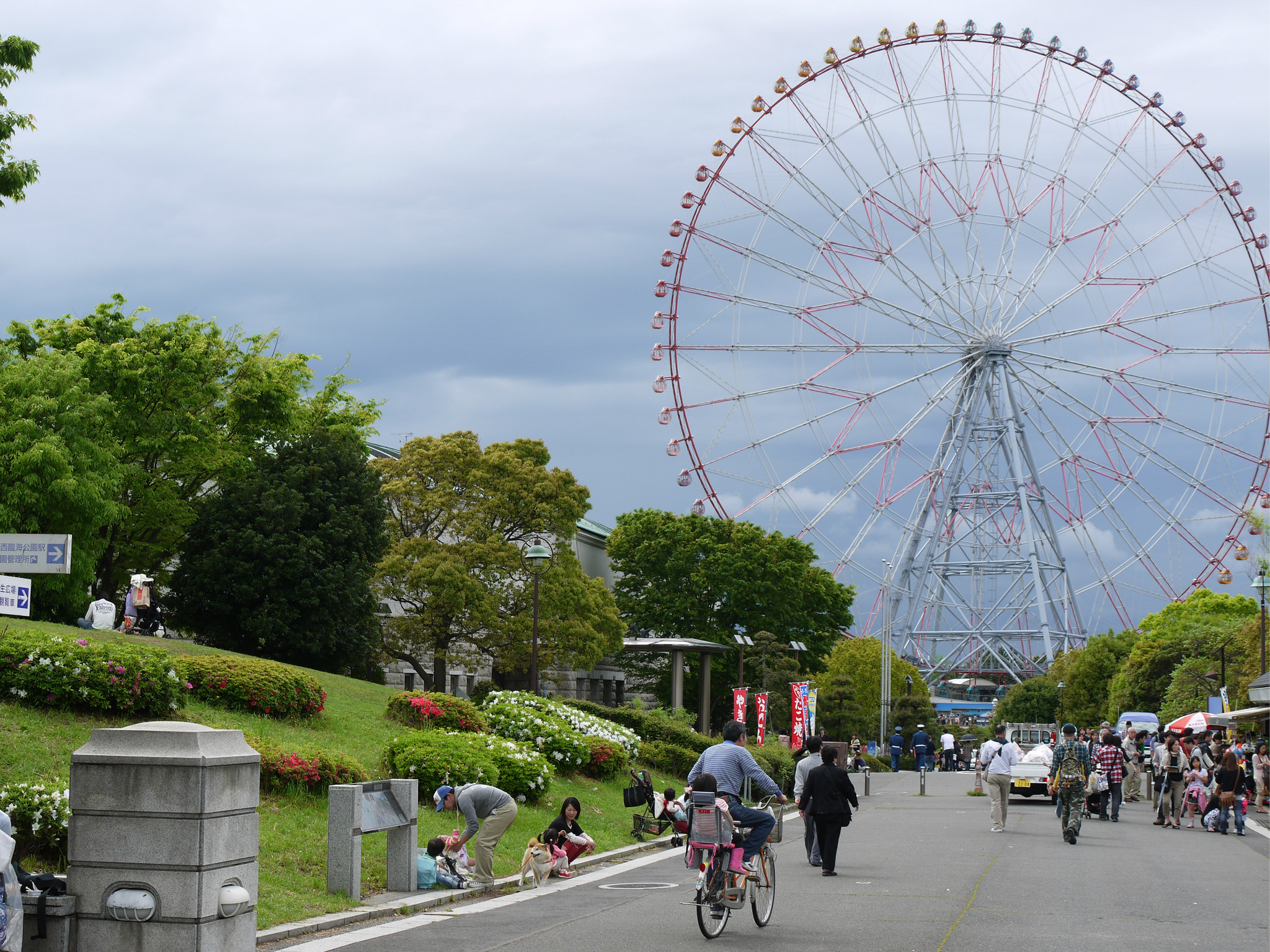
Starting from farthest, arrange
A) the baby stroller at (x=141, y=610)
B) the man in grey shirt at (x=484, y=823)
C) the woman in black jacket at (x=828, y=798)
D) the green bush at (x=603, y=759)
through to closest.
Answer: the baby stroller at (x=141, y=610)
the green bush at (x=603, y=759)
the woman in black jacket at (x=828, y=798)
the man in grey shirt at (x=484, y=823)

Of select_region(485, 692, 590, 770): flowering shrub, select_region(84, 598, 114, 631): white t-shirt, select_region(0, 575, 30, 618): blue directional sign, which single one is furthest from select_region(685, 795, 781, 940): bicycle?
select_region(84, 598, 114, 631): white t-shirt

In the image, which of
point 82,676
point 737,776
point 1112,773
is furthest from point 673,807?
point 1112,773

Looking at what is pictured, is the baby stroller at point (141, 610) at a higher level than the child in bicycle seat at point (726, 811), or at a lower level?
higher

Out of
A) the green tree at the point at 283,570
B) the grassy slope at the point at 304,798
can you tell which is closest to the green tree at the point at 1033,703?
the green tree at the point at 283,570

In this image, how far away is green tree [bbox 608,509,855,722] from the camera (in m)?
62.6

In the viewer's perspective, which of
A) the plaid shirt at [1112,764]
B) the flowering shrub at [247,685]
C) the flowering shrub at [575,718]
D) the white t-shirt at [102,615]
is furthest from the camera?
the white t-shirt at [102,615]

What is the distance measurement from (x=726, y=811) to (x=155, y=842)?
4815mm

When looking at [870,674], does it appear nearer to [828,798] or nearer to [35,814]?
[828,798]

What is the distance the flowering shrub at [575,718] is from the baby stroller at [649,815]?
4.02 m

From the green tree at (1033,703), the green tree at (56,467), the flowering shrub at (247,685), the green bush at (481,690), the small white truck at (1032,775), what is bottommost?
the green tree at (1033,703)

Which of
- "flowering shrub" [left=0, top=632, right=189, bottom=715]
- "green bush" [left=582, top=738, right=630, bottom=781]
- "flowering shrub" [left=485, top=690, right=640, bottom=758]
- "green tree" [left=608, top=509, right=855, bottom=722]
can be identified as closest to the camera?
"flowering shrub" [left=0, top=632, right=189, bottom=715]

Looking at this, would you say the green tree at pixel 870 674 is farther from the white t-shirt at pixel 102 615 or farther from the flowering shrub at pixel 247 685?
the flowering shrub at pixel 247 685

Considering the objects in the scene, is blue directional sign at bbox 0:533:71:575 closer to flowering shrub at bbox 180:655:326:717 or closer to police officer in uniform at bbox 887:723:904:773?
flowering shrub at bbox 180:655:326:717

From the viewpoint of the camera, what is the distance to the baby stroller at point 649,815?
20094 millimetres
